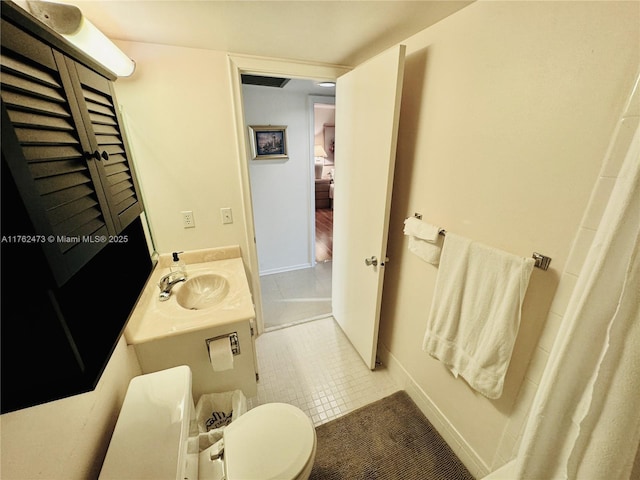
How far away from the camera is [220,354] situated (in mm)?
1205

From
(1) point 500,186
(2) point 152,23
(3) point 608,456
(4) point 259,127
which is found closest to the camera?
(3) point 608,456

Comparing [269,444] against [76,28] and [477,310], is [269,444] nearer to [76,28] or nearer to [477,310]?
[477,310]

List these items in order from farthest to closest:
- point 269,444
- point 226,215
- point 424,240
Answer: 1. point 226,215
2. point 424,240
3. point 269,444

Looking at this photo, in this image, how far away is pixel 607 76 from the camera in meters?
0.66

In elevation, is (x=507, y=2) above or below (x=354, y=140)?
above

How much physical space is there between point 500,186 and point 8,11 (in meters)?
1.36

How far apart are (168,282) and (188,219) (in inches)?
16.5

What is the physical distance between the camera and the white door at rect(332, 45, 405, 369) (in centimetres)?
127

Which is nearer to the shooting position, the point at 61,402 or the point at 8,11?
the point at 8,11

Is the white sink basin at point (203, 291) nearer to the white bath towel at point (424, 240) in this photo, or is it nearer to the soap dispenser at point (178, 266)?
the soap dispenser at point (178, 266)

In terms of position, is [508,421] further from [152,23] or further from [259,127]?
[259,127]

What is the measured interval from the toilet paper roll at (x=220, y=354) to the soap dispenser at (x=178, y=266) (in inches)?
20.5

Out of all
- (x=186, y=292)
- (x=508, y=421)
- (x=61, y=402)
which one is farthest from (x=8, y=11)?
(x=508, y=421)

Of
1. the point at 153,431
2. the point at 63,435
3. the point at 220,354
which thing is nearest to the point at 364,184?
the point at 220,354
